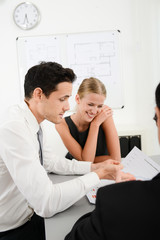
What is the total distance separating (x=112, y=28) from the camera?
319 cm

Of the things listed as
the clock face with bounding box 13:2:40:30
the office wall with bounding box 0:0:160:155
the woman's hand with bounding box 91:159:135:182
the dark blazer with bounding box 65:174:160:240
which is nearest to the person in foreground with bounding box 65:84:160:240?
the dark blazer with bounding box 65:174:160:240

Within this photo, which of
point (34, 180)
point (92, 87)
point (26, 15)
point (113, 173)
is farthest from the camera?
point (26, 15)

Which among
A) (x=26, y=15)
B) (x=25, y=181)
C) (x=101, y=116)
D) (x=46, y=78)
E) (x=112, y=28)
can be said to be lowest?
(x=25, y=181)

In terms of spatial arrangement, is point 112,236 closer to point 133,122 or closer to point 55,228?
point 55,228

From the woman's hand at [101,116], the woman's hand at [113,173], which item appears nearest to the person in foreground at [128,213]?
the woman's hand at [113,173]

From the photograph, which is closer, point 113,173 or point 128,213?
point 128,213

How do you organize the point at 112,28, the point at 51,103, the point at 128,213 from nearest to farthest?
the point at 128,213 < the point at 51,103 < the point at 112,28

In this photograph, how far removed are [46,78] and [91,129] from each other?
0.70 metres

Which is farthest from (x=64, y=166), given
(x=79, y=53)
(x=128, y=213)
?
(x=79, y=53)

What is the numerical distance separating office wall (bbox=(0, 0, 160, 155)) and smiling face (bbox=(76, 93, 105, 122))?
4.31 ft

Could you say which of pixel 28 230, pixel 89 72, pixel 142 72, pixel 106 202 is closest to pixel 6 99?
pixel 89 72

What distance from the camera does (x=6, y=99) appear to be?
3.22m

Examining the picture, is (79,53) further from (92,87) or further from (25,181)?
(25,181)

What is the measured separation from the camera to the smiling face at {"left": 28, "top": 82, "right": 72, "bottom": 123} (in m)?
1.23
